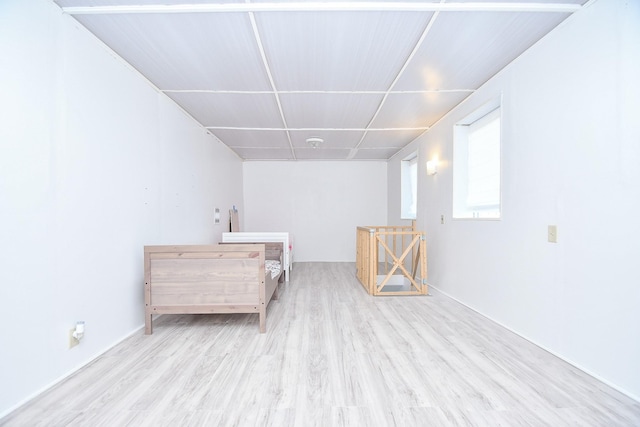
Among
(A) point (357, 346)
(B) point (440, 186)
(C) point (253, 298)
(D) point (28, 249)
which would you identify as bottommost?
(A) point (357, 346)

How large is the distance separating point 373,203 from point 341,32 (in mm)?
4701

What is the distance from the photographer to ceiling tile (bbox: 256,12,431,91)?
187 cm

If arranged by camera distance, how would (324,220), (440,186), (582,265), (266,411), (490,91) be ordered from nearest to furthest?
(266,411), (582,265), (490,91), (440,186), (324,220)

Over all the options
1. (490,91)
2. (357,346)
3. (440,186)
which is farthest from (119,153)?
(440,186)

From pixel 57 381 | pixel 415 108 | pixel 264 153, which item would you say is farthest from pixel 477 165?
pixel 57 381

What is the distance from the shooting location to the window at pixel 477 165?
9.63 ft

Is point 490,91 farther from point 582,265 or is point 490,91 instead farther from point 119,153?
point 119,153

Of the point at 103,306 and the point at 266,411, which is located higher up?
the point at 103,306

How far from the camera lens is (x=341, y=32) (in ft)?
6.50

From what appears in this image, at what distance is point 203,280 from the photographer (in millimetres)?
2457

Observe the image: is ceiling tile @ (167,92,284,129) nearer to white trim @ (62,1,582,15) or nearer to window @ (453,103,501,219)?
white trim @ (62,1,582,15)

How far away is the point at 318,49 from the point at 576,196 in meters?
2.03

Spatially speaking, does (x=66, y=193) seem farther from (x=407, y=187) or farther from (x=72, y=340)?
(x=407, y=187)

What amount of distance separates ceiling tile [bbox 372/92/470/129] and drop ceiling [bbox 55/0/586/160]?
A: 2 centimetres
